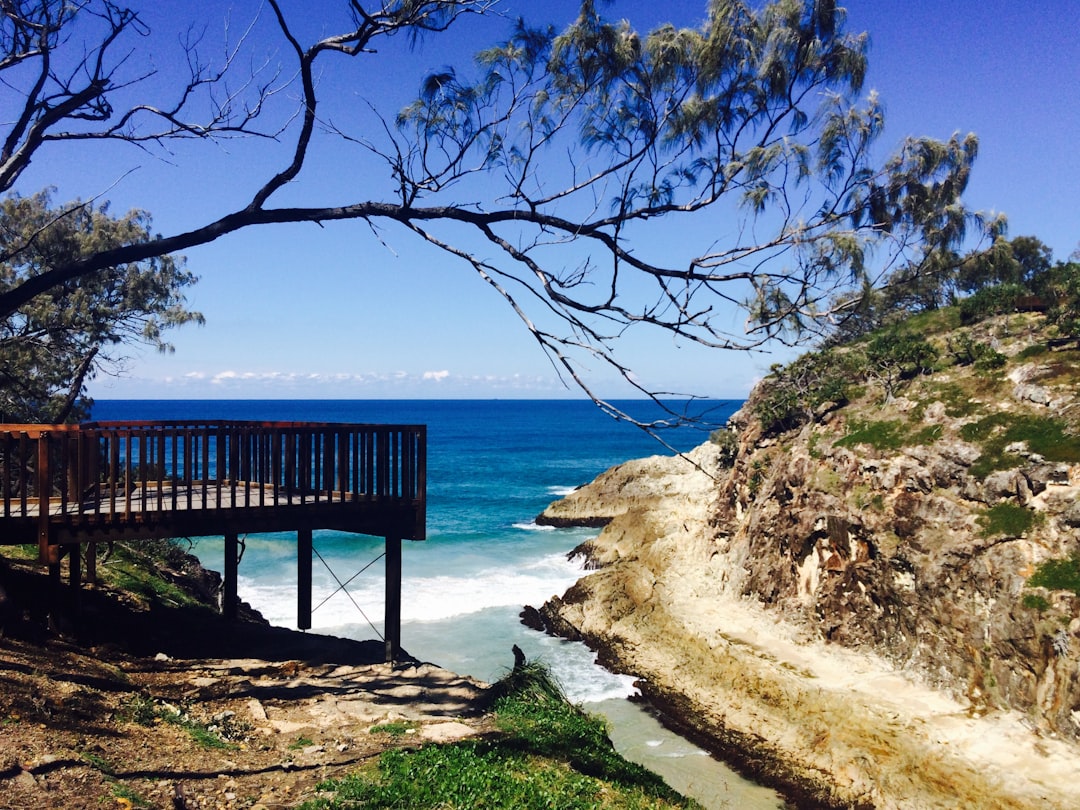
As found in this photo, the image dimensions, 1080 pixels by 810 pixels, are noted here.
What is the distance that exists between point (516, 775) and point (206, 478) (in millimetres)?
7214

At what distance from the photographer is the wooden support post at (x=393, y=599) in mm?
12883

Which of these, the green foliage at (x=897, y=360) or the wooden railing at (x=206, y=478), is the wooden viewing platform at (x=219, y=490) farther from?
the green foliage at (x=897, y=360)

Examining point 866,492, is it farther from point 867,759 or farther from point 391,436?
point 391,436

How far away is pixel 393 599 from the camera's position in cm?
1322

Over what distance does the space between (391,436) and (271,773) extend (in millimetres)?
5876

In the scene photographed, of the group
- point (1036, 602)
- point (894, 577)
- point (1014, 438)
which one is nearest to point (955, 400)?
point (1014, 438)

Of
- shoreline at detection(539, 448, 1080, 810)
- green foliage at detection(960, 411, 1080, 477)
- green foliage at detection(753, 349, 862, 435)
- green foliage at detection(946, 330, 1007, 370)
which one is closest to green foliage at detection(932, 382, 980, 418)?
green foliage at detection(960, 411, 1080, 477)

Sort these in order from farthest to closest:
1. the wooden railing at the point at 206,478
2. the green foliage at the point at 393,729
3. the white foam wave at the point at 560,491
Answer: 1. the white foam wave at the point at 560,491
2. the wooden railing at the point at 206,478
3. the green foliage at the point at 393,729

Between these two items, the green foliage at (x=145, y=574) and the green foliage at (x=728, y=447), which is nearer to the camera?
the green foliage at (x=145, y=574)

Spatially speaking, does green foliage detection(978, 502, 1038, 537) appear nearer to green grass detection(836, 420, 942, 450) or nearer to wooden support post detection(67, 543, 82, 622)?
green grass detection(836, 420, 942, 450)

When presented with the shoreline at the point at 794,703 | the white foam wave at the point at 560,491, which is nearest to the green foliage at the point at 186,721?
the shoreline at the point at 794,703

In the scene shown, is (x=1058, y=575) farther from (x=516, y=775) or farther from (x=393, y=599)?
(x=393, y=599)

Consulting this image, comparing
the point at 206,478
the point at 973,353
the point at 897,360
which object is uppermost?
the point at 973,353

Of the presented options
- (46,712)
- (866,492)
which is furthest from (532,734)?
(866,492)
